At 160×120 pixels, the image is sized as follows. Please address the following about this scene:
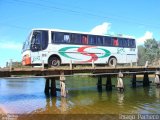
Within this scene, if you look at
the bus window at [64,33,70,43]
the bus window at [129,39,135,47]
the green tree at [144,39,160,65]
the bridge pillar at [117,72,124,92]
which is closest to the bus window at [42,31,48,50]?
the bus window at [64,33,70,43]

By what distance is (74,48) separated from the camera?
28781 millimetres

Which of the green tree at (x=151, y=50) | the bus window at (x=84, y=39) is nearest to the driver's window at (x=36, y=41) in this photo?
the bus window at (x=84, y=39)

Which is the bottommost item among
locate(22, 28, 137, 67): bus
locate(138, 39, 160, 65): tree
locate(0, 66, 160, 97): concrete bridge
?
locate(0, 66, 160, 97): concrete bridge

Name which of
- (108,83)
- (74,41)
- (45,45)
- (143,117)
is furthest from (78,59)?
(143,117)

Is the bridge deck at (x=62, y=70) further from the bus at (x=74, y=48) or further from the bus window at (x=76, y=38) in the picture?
the bus window at (x=76, y=38)

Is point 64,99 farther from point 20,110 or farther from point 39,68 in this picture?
point 20,110

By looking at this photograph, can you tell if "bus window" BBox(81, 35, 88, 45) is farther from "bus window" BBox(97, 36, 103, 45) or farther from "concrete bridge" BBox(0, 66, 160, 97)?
"concrete bridge" BBox(0, 66, 160, 97)

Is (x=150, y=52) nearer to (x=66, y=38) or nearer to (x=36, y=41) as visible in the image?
(x=66, y=38)

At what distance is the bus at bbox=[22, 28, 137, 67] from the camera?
26156mm

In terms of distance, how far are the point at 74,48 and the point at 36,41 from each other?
13.7 ft

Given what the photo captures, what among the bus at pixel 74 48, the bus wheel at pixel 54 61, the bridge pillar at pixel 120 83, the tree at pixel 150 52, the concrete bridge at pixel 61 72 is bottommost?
the bridge pillar at pixel 120 83

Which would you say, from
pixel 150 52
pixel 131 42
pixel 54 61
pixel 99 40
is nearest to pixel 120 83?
pixel 99 40

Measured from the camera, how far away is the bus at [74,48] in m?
26.2

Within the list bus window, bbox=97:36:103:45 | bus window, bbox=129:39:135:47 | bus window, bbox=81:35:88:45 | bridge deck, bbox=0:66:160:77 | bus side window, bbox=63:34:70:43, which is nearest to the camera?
bridge deck, bbox=0:66:160:77
